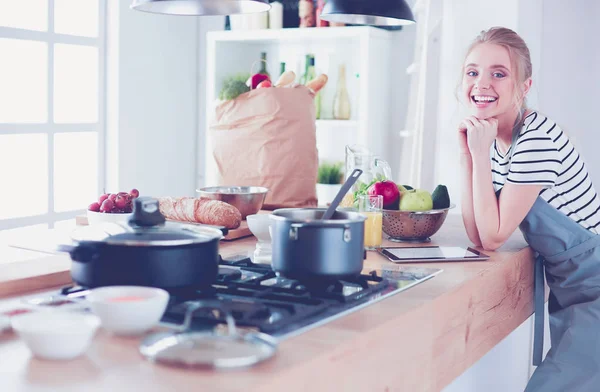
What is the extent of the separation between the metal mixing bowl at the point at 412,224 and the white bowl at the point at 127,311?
938 millimetres

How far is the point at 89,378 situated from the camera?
2.60ft

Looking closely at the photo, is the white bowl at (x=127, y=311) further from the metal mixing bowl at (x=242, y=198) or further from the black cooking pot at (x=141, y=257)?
the metal mixing bowl at (x=242, y=198)

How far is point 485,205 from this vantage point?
5.88 ft

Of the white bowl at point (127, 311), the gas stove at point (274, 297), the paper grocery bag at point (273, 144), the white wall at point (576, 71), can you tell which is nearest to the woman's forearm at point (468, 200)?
the gas stove at point (274, 297)

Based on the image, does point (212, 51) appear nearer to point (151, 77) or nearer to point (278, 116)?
point (151, 77)

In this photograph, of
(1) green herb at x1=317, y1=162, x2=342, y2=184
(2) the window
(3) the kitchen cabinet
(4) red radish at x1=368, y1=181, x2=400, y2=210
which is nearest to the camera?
(4) red radish at x1=368, y1=181, x2=400, y2=210

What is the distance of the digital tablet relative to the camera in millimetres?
1570

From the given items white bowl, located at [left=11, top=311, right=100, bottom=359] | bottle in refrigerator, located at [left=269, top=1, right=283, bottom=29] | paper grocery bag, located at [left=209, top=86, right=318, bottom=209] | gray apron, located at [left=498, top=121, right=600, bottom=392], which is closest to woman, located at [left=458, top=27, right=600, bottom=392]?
gray apron, located at [left=498, top=121, right=600, bottom=392]

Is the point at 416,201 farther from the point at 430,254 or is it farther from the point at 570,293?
the point at 570,293

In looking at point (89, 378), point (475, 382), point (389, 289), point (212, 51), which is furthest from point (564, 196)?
point (212, 51)

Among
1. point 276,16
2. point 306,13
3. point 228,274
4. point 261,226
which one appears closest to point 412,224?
point 261,226

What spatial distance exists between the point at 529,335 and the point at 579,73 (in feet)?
4.80

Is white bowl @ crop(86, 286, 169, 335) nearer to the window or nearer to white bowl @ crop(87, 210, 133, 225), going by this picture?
white bowl @ crop(87, 210, 133, 225)

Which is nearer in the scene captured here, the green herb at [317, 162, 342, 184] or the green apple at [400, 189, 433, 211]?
the green apple at [400, 189, 433, 211]
